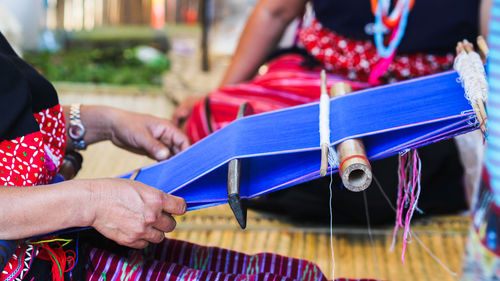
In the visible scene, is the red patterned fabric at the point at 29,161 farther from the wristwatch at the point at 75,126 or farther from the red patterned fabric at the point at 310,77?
the red patterned fabric at the point at 310,77

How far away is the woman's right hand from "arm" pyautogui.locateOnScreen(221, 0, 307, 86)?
43.5 inches

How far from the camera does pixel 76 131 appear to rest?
1.32 metres

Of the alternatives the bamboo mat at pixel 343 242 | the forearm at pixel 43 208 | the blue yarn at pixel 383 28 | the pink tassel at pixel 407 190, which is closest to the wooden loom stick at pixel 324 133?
the pink tassel at pixel 407 190

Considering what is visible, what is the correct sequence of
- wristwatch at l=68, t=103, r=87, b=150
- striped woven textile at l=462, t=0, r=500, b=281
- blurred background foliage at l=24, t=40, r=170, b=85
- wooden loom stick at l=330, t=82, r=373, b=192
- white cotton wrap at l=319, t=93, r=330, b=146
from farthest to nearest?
blurred background foliage at l=24, t=40, r=170, b=85 → wristwatch at l=68, t=103, r=87, b=150 → white cotton wrap at l=319, t=93, r=330, b=146 → wooden loom stick at l=330, t=82, r=373, b=192 → striped woven textile at l=462, t=0, r=500, b=281

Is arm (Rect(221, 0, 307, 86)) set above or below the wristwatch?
above

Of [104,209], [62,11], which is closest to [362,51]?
[104,209]

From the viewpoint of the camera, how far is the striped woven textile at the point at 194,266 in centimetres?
101

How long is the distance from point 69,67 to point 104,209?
301 cm

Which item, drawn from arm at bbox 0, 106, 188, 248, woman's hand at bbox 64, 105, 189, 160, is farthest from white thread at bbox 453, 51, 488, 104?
woman's hand at bbox 64, 105, 189, 160

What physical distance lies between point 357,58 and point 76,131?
87 cm

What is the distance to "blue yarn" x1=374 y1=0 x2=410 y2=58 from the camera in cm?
152

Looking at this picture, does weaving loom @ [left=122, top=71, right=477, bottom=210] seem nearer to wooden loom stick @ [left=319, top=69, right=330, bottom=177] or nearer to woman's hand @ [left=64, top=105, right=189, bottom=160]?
wooden loom stick @ [left=319, top=69, right=330, bottom=177]

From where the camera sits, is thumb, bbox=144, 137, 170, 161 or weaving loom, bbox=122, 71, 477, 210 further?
thumb, bbox=144, 137, 170, 161

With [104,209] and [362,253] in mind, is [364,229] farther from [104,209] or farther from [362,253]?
[104,209]
